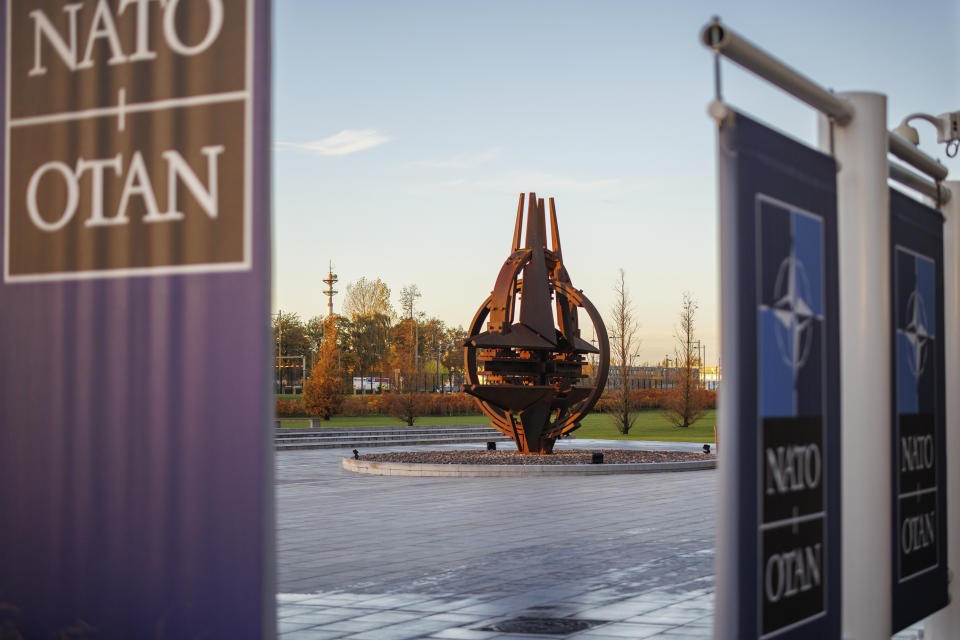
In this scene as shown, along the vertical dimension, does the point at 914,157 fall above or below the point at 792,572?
above

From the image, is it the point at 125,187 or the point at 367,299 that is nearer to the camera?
the point at 125,187

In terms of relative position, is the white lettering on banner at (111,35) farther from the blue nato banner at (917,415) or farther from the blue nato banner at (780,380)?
the blue nato banner at (917,415)

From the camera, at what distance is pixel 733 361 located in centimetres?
361

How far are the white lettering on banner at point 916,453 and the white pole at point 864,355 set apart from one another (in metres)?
0.64

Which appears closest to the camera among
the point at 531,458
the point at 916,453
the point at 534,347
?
the point at 916,453

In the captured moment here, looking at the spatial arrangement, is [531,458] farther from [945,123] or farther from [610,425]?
[610,425]

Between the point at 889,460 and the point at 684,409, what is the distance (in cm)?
4064

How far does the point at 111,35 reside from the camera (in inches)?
181

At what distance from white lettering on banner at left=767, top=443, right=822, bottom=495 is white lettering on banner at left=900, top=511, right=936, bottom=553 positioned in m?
1.51

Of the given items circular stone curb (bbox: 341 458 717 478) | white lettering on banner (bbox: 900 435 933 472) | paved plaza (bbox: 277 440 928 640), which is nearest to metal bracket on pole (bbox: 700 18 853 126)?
white lettering on banner (bbox: 900 435 933 472)

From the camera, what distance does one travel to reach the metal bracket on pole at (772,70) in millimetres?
3662

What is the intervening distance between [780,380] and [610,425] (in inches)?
1778

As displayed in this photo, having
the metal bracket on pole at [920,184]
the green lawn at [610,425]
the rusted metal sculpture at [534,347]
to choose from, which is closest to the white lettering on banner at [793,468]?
the metal bracket on pole at [920,184]

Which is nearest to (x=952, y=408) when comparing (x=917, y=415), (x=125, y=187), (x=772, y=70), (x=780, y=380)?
(x=917, y=415)
